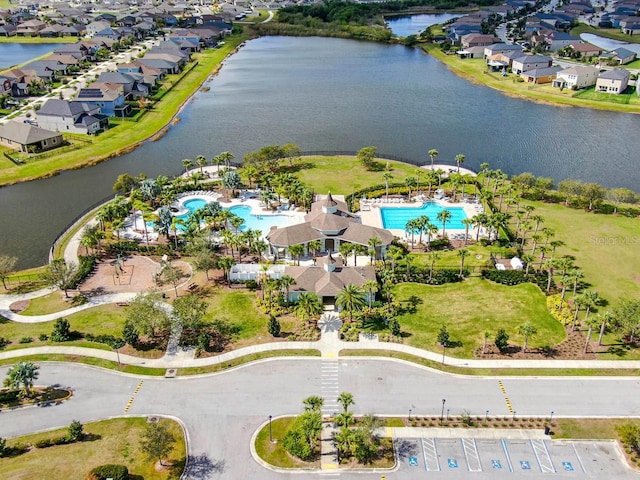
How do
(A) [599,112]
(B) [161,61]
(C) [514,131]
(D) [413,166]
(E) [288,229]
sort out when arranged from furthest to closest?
(B) [161,61], (A) [599,112], (C) [514,131], (D) [413,166], (E) [288,229]

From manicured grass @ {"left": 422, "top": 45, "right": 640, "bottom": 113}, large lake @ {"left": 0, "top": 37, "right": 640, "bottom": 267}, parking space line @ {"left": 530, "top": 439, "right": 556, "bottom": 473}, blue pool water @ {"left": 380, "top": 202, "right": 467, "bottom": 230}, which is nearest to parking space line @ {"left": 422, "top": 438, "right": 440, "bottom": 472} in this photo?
parking space line @ {"left": 530, "top": 439, "right": 556, "bottom": 473}

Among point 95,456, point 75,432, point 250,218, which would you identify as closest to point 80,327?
point 75,432

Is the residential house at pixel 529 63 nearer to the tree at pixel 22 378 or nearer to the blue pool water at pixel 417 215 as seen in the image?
the blue pool water at pixel 417 215

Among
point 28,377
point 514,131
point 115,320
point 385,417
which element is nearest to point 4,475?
point 28,377

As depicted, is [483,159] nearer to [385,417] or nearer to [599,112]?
[599,112]

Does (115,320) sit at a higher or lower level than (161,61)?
lower

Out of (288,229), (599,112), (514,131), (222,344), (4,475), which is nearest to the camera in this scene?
(4,475)

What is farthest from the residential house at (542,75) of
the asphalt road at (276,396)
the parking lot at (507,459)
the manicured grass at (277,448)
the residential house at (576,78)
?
the manicured grass at (277,448)

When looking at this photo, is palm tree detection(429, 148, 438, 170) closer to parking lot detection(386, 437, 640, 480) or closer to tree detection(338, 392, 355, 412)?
parking lot detection(386, 437, 640, 480)
